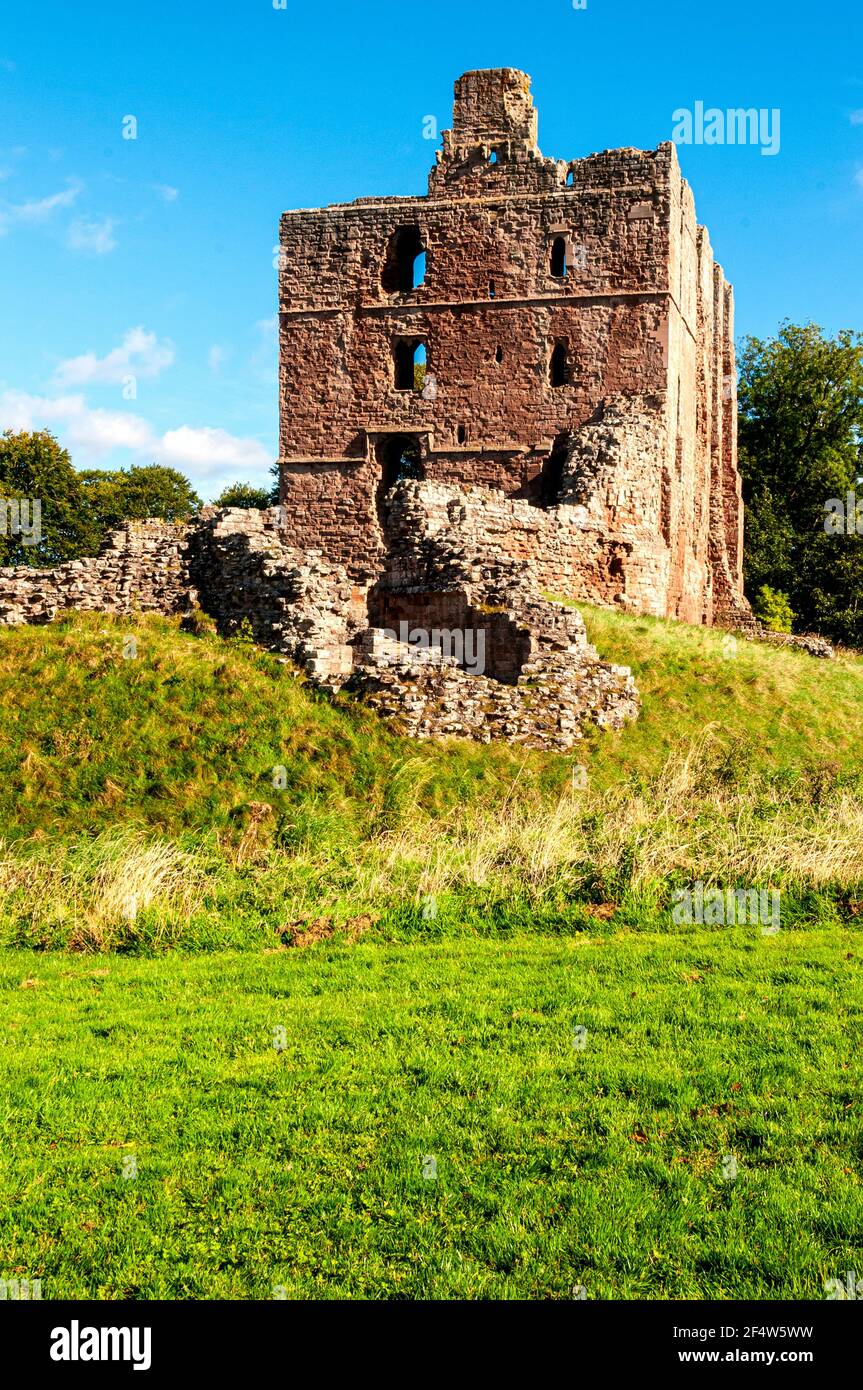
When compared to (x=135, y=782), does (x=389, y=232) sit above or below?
above

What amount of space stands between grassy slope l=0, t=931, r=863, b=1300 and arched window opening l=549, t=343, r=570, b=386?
25.6 meters

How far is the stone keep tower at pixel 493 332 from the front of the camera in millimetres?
30906

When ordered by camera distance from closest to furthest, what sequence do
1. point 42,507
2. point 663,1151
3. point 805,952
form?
point 663,1151
point 805,952
point 42,507

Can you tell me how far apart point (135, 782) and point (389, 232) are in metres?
23.9

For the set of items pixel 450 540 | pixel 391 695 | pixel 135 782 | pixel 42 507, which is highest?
pixel 42 507

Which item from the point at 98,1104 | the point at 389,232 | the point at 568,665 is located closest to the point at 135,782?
the point at 568,665

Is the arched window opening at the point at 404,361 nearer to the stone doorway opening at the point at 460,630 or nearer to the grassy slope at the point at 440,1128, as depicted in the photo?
the stone doorway opening at the point at 460,630

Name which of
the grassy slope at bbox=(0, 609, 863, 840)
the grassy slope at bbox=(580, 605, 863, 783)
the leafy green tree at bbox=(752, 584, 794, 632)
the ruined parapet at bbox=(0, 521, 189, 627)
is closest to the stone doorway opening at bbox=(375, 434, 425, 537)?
the grassy slope at bbox=(580, 605, 863, 783)

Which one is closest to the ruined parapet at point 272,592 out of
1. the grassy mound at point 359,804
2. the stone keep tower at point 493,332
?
the grassy mound at point 359,804

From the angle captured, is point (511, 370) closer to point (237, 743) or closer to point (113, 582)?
point (113, 582)

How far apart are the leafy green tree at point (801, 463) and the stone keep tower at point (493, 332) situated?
44.1 feet

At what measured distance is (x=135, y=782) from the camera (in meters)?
15.2
